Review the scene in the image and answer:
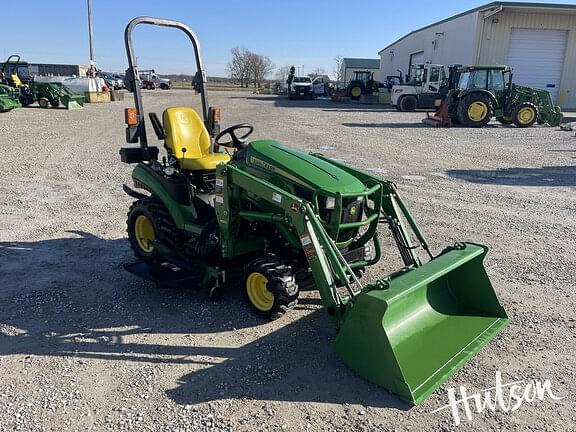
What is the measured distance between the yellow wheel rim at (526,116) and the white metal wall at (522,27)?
385 inches

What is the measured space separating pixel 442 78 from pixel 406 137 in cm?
960

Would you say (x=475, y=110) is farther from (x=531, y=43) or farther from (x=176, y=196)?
(x=176, y=196)

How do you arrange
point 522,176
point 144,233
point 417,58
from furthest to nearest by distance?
point 417,58
point 522,176
point 144,233

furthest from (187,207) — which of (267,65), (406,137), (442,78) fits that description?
(267,65)

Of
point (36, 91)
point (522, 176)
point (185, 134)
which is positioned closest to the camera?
point (185, 134)

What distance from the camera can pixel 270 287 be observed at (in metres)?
3.52

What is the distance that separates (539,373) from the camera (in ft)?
10.5

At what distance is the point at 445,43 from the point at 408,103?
29.7ft

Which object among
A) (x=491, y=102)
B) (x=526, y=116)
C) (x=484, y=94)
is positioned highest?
(x=484, y=94)

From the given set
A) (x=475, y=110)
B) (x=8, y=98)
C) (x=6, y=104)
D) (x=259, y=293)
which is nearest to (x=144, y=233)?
(x=259, y=293)

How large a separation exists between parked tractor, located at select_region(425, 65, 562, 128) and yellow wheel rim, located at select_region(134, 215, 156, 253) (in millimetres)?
14873

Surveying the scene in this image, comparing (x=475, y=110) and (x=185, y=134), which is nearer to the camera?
(x=185, y=134)

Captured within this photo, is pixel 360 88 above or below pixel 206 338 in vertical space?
above

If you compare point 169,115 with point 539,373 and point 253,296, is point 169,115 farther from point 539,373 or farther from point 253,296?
point 539,373
